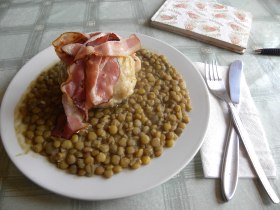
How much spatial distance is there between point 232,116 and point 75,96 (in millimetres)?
614

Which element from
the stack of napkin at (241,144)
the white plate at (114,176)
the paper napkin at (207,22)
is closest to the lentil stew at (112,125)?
the white plate at (114,176)

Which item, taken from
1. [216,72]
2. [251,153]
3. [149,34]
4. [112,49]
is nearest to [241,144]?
[251,153]

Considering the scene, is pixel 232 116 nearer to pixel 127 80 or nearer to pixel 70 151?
pixel 127 80

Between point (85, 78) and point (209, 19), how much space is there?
984 millimetres

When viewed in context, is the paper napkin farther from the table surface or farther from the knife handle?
the knife handle

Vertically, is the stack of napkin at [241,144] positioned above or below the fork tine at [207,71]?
below

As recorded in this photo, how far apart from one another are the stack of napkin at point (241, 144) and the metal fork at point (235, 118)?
2 centimetres

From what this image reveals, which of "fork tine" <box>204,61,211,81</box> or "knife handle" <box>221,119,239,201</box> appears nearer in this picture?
"knife handle" <box>221,119,239,201</box>

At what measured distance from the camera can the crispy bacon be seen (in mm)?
855

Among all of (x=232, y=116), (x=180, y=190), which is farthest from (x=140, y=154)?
(x=232, y=116)

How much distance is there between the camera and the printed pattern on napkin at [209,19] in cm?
140

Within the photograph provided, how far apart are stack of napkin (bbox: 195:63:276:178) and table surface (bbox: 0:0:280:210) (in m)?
0.03

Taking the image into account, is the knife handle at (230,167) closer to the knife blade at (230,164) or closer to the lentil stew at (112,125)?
the knife blade at (230,164)

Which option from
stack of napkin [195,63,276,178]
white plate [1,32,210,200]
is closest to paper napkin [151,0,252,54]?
stack of napkin [195,63,276,178]
